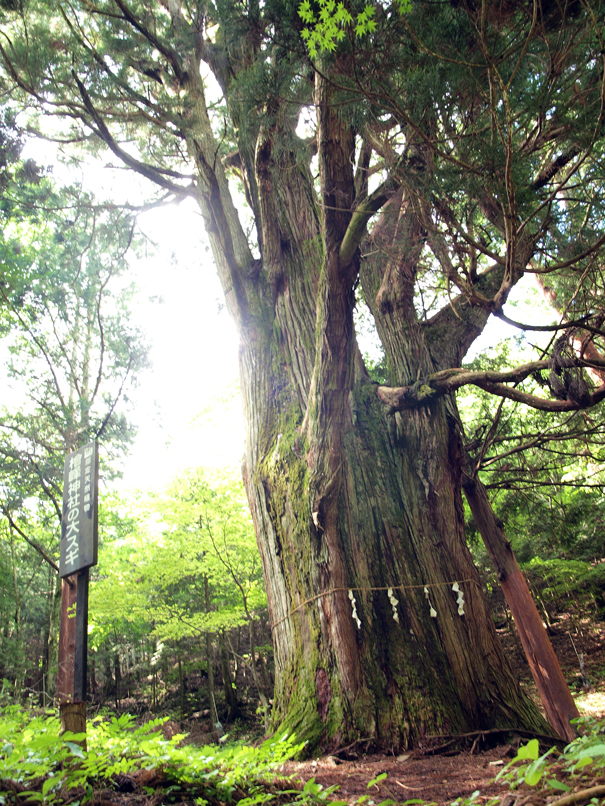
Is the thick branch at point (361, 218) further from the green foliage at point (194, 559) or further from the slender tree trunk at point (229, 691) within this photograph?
the slender tree trunk at point (229, 691)

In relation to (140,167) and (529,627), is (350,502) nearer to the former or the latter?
(529,627)

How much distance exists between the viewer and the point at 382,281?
16.0 ft

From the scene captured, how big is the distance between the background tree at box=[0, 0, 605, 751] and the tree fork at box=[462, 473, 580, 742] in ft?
0.24

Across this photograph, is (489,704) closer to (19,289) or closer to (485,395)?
(485,395)

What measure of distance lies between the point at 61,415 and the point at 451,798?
784 cm

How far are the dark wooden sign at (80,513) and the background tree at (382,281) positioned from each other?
54.1 inches

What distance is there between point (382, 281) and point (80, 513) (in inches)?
142

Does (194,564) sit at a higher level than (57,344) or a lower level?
lower

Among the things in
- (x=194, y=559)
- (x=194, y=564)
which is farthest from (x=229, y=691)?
(x=194, y=564)

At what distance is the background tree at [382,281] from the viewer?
262 centimetres

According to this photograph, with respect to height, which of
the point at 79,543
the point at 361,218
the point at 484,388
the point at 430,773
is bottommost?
the point at 430,773

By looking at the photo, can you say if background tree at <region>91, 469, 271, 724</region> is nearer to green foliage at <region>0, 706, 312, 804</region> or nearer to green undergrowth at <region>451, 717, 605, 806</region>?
green foliage at <region>0, 706, 312, 804</region>

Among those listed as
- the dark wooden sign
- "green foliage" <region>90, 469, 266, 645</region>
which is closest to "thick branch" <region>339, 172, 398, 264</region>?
the dark wooden sign

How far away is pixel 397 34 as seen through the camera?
271 centimetres
